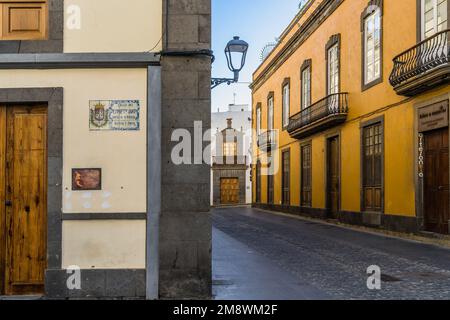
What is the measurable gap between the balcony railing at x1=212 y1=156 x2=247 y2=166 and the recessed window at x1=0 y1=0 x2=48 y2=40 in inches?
1513

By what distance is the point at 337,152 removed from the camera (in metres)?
20.9

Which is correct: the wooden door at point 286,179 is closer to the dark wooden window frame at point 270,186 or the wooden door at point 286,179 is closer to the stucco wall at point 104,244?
the dark wooden window frame at point 270,186

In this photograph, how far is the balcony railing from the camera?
148 feet

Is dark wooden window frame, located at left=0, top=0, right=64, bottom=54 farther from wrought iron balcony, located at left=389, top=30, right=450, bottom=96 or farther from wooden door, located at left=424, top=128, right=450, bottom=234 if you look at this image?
wooden door, located at left=424, top=128, right=450, bottom=234

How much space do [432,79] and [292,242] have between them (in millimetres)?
5061

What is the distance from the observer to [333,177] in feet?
70.3

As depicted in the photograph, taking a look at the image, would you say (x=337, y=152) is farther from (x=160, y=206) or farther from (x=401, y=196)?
(x=160, y=206)

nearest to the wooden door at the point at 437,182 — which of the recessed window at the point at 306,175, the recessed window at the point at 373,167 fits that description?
the recessed window at the point at 373,167

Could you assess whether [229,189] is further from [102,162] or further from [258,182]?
[102,162]

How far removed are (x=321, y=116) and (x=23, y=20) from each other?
15.7 meters

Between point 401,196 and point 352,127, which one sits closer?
point 401,196

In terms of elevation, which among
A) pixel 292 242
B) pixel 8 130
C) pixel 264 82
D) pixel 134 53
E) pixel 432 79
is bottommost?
pixel 292 242

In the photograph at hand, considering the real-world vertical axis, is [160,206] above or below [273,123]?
below

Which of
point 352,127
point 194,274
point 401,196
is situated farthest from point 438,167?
point 194,274
